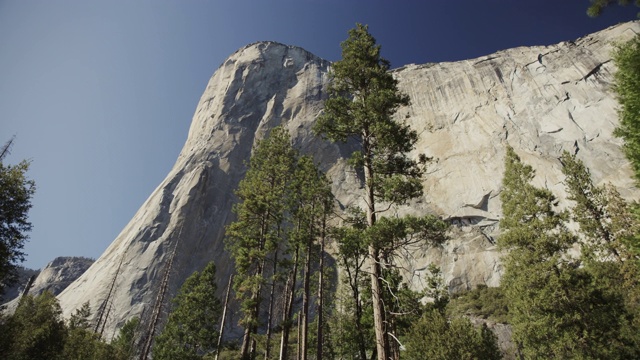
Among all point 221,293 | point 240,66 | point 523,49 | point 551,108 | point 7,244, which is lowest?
point 7,244

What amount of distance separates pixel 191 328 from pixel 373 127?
81.9ft

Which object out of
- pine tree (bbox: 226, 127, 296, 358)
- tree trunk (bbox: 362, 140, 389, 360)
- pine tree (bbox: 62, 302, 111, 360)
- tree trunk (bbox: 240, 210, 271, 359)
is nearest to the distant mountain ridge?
pine tree (bbox: 62, 302, 111, 360)

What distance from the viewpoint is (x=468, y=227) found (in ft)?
172

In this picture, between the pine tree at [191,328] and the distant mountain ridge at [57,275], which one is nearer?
the pine tree at [191,328]

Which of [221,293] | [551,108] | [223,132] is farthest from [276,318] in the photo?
[551,108]

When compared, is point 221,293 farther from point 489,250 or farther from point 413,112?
point 413,112

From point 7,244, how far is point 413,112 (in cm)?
6805

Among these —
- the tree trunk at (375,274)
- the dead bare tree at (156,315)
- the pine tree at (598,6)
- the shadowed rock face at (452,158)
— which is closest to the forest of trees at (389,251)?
the tree trunk at (375,274)

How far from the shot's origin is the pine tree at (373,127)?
11.7m

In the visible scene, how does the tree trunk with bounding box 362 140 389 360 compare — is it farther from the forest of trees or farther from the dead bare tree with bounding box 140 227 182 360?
the dead bare tree with bounding box 140 227 182 360

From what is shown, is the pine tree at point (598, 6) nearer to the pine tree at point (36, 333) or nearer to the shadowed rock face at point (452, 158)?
the pine tree at point (36, 333)

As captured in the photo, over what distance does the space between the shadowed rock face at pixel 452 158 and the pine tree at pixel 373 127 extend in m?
26.0

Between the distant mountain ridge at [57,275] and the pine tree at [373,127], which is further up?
the distant mountain ridge at [57,275]

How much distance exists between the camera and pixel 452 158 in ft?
199
